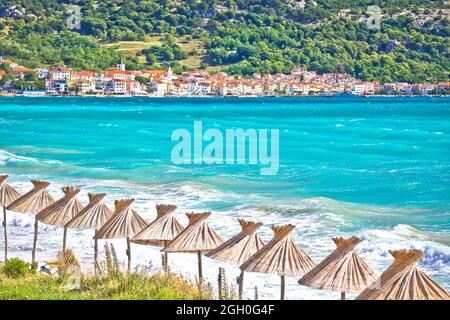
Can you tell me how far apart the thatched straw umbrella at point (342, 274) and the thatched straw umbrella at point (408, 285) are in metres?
0.90

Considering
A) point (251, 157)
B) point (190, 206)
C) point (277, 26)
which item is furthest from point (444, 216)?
point (277, 26)

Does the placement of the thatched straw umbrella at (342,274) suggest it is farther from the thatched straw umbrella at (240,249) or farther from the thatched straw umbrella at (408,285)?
the thatched straw umbrella at (240,249)

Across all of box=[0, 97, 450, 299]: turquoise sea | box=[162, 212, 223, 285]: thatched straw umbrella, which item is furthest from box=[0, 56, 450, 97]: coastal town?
box=[162, 212, 223, 285]: thatched straw umbrella

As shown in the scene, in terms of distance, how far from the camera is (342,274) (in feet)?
33.4

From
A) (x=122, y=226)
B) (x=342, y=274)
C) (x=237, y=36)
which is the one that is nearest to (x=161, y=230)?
(x=122, y=226)

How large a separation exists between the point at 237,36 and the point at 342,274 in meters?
151

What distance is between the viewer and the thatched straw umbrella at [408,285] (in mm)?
9023

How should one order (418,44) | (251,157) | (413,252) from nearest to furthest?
(413,252) → (251,157) → (418,44)

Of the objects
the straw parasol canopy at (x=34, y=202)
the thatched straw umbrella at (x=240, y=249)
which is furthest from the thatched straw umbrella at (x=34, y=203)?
the thatched straw umbrella at (x=240, y=249)
